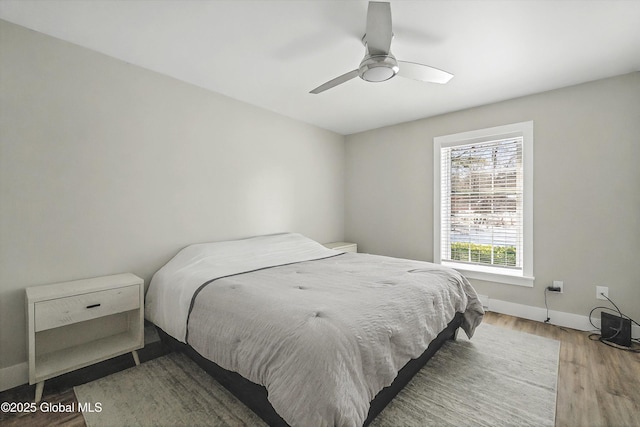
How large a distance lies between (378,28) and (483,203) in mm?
2583

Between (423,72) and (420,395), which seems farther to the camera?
(423,72)

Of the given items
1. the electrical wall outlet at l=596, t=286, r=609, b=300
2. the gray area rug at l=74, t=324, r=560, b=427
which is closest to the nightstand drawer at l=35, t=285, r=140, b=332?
the gray area rug at l=74, t=324, r=560, b=427

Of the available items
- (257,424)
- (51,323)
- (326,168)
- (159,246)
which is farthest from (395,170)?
(51,323)

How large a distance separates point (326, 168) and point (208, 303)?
3.01m

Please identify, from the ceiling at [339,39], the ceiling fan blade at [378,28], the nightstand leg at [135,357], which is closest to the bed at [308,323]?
the nightstand leg at [135,357]

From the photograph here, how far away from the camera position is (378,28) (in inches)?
67.5

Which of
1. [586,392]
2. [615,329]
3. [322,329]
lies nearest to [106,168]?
[322,329]

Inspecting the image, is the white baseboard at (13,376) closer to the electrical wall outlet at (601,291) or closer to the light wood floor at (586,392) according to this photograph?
the light wood floor at (586,392)

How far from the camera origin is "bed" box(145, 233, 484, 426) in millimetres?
1222

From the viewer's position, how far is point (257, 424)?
5.16 feet

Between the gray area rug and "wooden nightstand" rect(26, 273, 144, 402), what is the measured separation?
0.67 ft

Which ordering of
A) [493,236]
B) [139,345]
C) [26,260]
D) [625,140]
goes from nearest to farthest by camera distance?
[26,260] → [139,345] → [625,140] → [493,236]

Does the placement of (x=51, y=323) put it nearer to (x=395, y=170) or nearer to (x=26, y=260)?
(x=26, y=260)

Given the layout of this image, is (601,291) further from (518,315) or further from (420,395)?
(420,395)
